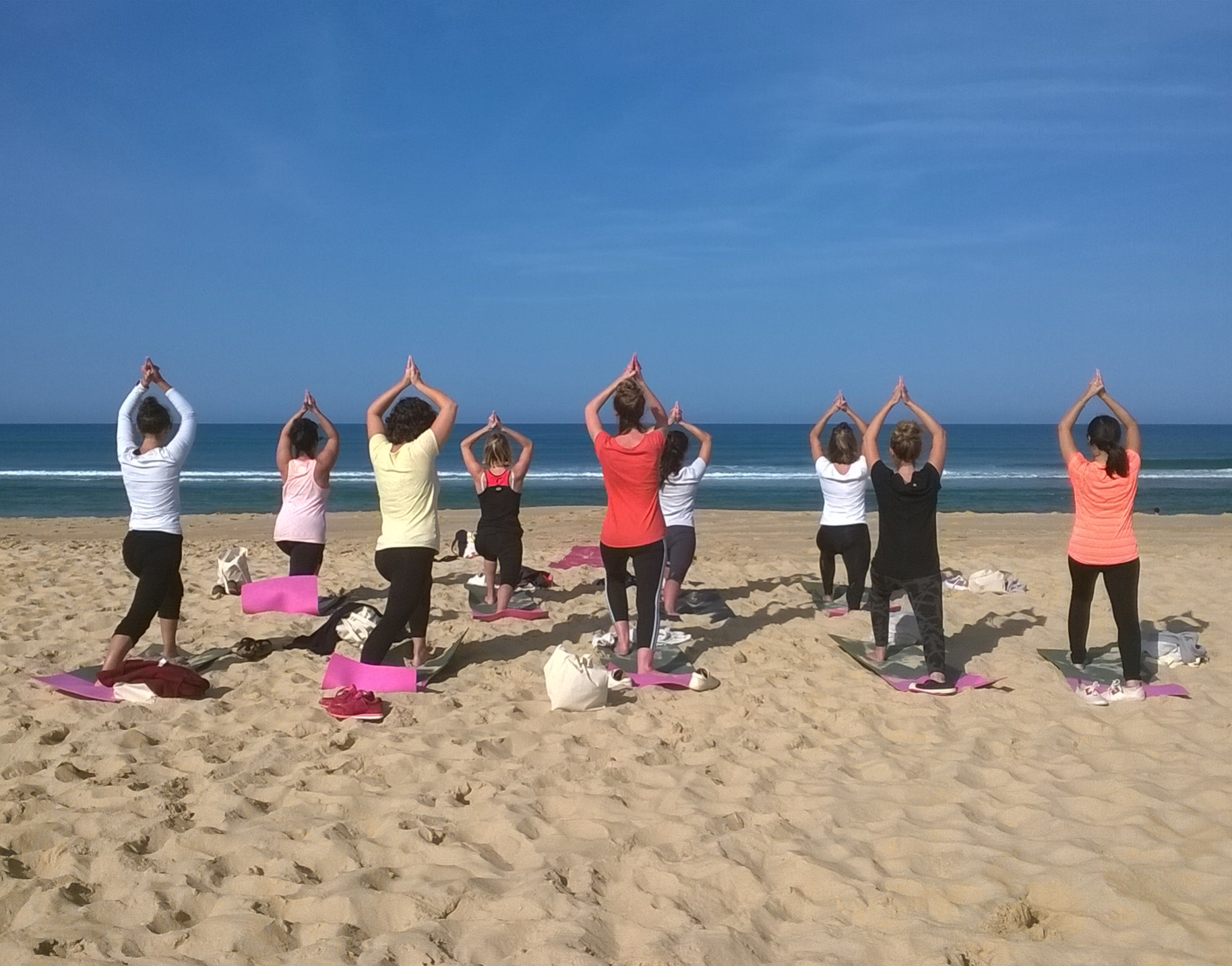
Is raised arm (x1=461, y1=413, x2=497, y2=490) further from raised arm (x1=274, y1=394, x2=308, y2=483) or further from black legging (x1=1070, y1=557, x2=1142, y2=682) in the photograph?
black legging (x1=1070, y1=557, x2=1142, y2=682)

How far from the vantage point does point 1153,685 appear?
6316 mm

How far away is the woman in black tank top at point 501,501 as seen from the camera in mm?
8141

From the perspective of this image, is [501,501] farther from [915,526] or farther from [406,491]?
[915,526]

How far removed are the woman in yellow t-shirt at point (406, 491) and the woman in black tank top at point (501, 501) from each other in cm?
193

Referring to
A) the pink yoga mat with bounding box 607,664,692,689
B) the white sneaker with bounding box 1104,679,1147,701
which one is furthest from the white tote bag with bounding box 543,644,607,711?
the white sneaker with bounding box 1104,679,1147,701

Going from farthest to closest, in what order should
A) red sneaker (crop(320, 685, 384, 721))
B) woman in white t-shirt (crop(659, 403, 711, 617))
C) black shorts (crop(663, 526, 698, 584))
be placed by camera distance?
black shorts (crop(663, 526, 698, 584))
woman in white t-shirt (crop(659, 403, 711, 617))
red sneaker (crop(320, 685, 384, 721))

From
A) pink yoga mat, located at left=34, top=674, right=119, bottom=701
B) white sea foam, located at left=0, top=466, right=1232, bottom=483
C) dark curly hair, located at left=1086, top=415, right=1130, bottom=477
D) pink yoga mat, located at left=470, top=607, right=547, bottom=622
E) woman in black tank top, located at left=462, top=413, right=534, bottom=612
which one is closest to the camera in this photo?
pink yoga mat, located at left=34, top=674, right=119, bottom=701

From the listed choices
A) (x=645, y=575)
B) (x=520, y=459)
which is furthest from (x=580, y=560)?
(x=645, y=575)

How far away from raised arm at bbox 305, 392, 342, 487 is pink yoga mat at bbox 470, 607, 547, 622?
1694 millimetres

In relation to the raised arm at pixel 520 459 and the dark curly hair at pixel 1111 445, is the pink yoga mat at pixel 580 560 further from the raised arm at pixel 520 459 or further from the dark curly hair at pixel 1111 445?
the dark curly hair at pixel 1111 445

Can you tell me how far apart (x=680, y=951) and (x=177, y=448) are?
441 cm

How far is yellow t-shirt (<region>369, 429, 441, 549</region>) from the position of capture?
599 centimetres

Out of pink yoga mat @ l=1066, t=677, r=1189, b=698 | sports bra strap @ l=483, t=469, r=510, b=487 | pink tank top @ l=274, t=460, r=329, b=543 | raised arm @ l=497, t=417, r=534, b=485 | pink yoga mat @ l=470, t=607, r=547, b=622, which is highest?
raised arm @ l=497, t=417, r=534, b=485

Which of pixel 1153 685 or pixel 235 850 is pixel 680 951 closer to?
pixel 235 850
